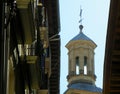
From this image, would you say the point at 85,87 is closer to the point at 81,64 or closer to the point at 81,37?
the point at 81,64

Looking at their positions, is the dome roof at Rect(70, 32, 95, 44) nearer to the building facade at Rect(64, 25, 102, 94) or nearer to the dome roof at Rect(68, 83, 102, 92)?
the building facade at Rect(64, 25, 102, 94)

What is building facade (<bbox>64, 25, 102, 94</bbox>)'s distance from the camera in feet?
148

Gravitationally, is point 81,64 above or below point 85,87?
above

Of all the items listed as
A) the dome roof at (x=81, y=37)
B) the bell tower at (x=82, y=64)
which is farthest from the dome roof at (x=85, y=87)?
the dome roof at (x=81, y=37)

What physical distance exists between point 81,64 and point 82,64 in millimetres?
323

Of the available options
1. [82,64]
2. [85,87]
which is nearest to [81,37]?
[82,64]

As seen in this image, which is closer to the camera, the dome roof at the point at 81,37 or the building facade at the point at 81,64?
the building facade at the point at 81,64

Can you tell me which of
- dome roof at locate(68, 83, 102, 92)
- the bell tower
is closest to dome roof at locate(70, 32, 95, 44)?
the bell tower

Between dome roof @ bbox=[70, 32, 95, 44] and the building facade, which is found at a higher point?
dome roof @ bbox=[70, 32, 95, 44]

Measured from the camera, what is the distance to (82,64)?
159ft

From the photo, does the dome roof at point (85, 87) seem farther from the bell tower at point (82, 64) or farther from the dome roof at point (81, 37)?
the dome roof at point (81, 37)

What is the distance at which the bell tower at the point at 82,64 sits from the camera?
45.3m

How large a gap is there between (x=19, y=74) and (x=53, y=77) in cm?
1319

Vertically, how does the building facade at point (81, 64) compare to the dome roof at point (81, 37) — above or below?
below
